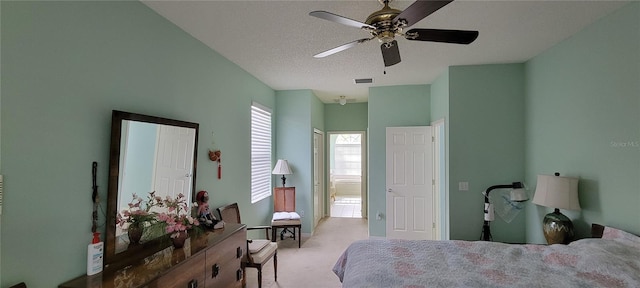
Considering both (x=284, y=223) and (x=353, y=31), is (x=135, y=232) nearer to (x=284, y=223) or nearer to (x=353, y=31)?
(x=353, y=31)

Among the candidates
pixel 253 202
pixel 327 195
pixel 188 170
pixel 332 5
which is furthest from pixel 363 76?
pixel 327 195

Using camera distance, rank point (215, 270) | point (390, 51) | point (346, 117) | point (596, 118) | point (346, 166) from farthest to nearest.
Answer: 1. point (346, 166)
2. point (346, 117)
3. point (596, 118)
4. point (215, 270)
5. point (390, 51)

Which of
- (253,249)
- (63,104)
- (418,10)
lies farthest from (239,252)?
(418,10)

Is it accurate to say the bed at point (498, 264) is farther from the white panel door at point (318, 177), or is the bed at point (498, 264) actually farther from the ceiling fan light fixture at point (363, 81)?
the white panel door at point (318, 177)

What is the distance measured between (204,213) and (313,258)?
189 centimetres

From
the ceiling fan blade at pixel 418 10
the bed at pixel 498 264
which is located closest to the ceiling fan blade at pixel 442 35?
the ceiling fan blade at pixel 418 10

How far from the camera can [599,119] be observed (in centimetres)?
238

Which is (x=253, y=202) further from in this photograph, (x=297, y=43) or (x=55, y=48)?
(x=55, y=48)

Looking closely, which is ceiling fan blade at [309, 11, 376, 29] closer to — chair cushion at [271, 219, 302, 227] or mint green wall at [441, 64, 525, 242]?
mint green wall at [441, 64, 525, 242]

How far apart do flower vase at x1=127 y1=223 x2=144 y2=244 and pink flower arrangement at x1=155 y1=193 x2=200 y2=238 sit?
122mm

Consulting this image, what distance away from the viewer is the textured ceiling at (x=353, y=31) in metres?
2.12

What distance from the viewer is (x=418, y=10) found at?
150 cm

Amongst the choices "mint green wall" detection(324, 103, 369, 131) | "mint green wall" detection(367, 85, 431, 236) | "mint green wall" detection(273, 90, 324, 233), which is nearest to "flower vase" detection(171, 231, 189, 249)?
"mint green wall" detection(273, 90, 324, 233)

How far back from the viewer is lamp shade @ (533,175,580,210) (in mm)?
2502
